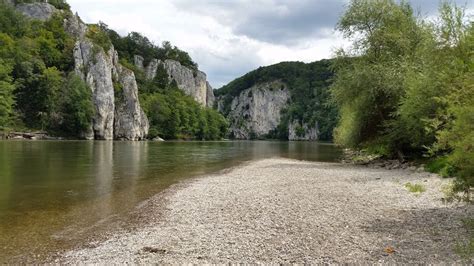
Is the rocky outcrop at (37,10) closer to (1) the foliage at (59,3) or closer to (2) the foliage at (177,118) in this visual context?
→ (1) the foliage at (59,3)

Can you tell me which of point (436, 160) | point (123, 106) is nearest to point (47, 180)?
point (436, 160)

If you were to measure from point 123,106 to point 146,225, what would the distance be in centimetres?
11140

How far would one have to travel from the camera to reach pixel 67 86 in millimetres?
98500

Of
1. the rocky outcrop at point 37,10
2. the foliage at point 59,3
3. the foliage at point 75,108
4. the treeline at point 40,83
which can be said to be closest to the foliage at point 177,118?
the foliage at point 75,108

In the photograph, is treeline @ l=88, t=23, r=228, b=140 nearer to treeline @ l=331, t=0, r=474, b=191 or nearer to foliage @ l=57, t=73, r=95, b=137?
foliage @ l=57, t=73, r=95, b=137

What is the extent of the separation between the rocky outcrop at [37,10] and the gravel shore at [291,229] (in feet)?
407

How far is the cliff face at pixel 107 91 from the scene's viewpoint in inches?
4129

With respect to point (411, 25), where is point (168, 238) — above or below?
below

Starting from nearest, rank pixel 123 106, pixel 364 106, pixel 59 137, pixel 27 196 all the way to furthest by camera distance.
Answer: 1. pixel 27 196
2. pixel 364 106
3. pixel 59 137
4. pixel 123 106

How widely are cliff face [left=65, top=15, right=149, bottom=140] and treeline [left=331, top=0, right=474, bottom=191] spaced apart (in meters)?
80.8

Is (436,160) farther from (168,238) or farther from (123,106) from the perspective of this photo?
(123,106)

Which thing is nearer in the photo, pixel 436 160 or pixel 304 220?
pixel 304 220

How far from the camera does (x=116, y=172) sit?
86.3 ft

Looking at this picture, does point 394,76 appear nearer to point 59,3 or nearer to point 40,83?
point 40,83
